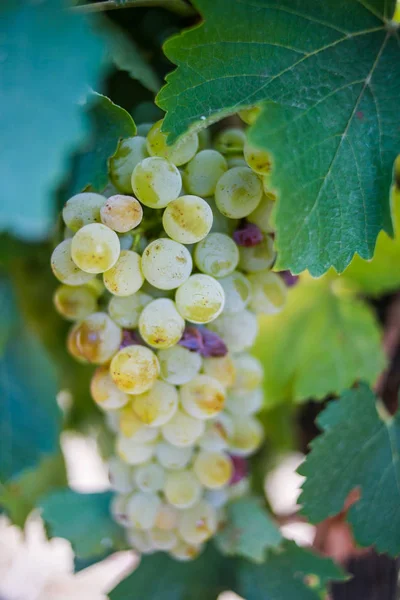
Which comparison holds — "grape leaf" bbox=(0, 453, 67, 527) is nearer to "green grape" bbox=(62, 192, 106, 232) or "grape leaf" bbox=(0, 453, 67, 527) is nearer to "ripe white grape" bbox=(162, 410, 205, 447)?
"ripe white grape" bbox=(162, 410, 205, 447)

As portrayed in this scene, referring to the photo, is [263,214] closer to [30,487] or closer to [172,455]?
[172,455]

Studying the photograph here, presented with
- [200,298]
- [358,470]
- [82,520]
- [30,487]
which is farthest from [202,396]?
[30,487]

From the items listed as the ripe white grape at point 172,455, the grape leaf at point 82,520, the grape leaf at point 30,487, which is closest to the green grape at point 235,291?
the ripe white grape at point 172,455

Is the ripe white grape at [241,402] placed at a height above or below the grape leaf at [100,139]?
below

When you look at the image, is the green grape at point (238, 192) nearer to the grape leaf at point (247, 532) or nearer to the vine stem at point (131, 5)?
the vine stem at point (131, 5)

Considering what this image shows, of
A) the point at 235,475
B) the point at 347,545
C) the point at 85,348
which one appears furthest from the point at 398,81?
the point at 347,545
